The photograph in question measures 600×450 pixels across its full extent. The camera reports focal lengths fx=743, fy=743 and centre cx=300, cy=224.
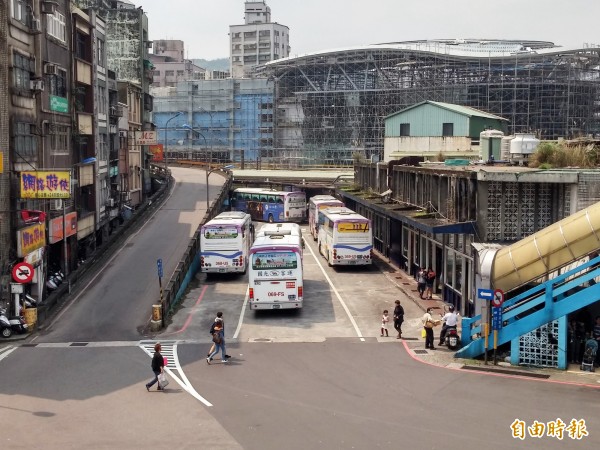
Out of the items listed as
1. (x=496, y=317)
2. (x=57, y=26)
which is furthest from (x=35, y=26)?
(x=496, y=317)

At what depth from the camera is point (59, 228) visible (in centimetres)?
3706

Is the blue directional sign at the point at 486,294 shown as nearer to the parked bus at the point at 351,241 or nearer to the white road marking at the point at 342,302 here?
the white road marking at the point at 342,302

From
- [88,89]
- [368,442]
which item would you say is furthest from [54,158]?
[368,442]

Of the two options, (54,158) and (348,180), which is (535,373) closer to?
(54,158)

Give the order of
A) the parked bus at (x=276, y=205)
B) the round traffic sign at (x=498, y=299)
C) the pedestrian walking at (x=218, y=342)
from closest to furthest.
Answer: the round traffic sign at (x=498, y=299), the pedestrian walking at (x=218, y=342), the parked bus at (x=276, y=205)

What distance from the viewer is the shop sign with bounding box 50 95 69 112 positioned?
36781mm

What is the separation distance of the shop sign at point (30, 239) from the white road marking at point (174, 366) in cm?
748

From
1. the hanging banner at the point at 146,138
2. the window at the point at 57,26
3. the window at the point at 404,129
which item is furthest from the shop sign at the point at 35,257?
the window at the point at 404,129

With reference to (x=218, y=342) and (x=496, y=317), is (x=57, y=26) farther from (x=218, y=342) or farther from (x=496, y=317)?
(x=496, y=317)

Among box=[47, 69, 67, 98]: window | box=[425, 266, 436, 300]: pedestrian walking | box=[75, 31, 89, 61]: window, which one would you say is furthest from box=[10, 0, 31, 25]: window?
box=[425, 266, 436, 300]: pedestrian walking

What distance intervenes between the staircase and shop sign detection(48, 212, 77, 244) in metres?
21.2

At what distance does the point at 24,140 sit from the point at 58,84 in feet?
22.6

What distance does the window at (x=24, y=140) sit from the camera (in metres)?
31.8

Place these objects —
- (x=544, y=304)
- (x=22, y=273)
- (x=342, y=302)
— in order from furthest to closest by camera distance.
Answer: (x=342, y=302) < (x=22, y=273) < (x=544, y=304)
